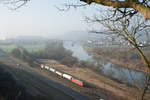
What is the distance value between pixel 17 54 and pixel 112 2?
39645mm

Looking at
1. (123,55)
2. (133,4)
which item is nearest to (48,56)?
(123,55)

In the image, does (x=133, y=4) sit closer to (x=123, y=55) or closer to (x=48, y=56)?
(x=123, y=55)

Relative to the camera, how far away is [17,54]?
3744 cm

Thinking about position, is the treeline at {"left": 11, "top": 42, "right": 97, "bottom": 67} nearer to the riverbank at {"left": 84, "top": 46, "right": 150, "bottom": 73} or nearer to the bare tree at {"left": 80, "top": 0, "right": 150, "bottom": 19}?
the riverbank at {"left": 84, "top": 46, "right": 150, "bottom": 73}

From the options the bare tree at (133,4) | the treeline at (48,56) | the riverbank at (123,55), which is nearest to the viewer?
the bare tree at (133,4)

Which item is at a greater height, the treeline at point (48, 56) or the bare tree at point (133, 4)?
the bare tree at point (133, 4)

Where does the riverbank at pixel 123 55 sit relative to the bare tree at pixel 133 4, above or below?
below

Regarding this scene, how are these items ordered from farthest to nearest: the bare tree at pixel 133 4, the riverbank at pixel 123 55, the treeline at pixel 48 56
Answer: the treeline at pixel 48 56
the riverbank at pixel 123 55
the bare tree at pixel 133 4

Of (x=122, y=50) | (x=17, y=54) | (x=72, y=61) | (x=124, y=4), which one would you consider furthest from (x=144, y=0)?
(x=17, y=54)

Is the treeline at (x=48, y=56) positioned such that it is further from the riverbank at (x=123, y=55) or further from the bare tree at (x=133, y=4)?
the bare tree at (x=133, y=4)

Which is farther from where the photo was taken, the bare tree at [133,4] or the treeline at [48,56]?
the treeline at [48,56]

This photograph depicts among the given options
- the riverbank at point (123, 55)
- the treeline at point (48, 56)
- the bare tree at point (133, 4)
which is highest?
the bare tree at point (133, 4)

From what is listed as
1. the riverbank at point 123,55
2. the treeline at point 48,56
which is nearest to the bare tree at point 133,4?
the riverbank at point 123,55

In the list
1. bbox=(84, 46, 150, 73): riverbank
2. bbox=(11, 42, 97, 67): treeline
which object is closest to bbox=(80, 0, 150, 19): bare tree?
bbox=(84, 46, 150, 73): riverbank
